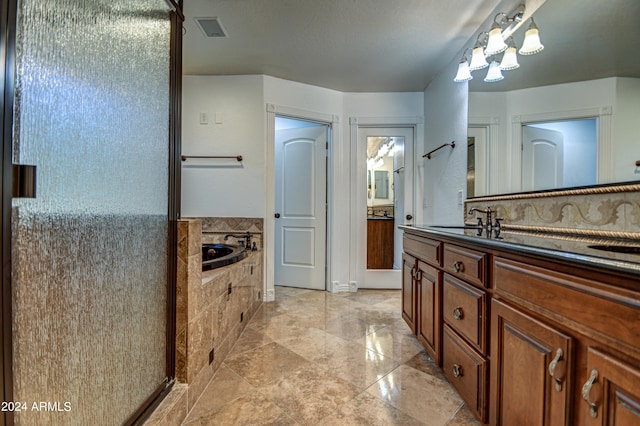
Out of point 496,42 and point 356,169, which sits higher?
point 496,42

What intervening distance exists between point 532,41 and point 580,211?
40.0 inches

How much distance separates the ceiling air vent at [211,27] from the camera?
7.11 feet

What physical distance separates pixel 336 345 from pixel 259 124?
222 cm

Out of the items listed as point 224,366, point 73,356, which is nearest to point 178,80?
point 73,356

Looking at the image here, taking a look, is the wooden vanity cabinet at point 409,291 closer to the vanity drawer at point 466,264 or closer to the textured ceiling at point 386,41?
the vanity drawer at point 466,264

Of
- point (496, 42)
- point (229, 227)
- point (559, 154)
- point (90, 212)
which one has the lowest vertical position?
point (229, 227)

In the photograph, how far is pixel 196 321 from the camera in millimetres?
1387

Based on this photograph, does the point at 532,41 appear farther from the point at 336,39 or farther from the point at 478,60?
the point at 336,39

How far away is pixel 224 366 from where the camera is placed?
175 cm

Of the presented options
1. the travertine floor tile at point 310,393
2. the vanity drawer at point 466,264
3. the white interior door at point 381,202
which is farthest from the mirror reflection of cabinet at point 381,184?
the travertine floor tile at point 310,393

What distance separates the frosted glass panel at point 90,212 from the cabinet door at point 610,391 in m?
1.26

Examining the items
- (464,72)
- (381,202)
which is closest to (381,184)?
(381,202)

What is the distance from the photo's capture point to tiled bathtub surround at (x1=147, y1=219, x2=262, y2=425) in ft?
4.21

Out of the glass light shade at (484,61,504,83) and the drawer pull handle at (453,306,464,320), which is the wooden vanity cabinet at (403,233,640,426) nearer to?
the drawer pull handle at (453,306,464,320)
